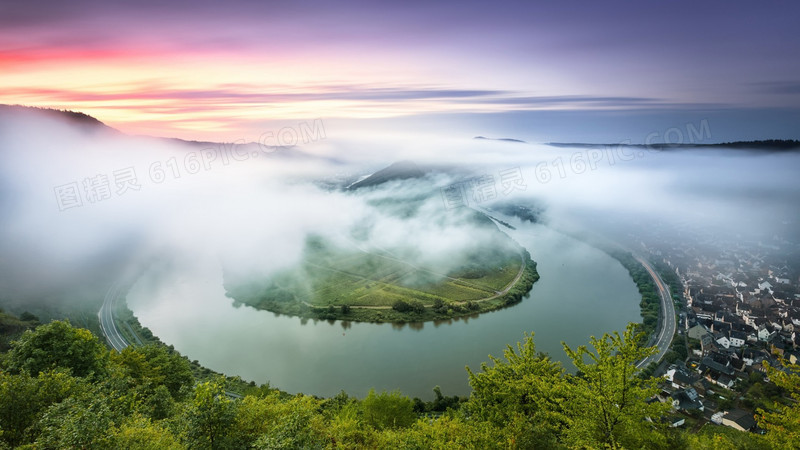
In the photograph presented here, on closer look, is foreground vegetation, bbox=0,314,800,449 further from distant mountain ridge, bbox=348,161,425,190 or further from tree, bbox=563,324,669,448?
distant mountain ridge, bbox=348,161,425,190

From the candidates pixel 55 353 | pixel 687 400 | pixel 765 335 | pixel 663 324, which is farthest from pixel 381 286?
pixel 765 335

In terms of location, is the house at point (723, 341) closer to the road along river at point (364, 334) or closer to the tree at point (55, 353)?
the road along river at point (364, 334)

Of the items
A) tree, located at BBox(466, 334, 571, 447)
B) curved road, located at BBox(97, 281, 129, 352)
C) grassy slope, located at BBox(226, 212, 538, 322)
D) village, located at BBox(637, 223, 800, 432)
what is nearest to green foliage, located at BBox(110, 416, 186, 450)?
tree, located at BBox(466, 334, 571, 447)

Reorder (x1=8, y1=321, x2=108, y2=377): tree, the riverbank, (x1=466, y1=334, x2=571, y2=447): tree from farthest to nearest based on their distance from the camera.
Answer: the riverbank
(x1=8, y1=321, x2=108, y2=377): tree
(x1=466, y1=334, x2=571, y2=447): tree

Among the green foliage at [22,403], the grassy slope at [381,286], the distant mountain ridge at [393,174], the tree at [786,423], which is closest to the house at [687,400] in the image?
the grassy slope at [381,286]

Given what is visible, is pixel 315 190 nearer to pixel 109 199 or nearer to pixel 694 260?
pixel 109 199

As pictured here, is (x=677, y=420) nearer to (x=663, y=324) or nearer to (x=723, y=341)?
(x=723, y=341)
